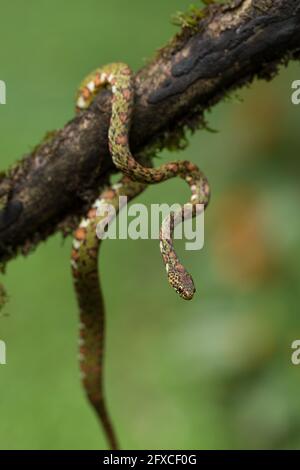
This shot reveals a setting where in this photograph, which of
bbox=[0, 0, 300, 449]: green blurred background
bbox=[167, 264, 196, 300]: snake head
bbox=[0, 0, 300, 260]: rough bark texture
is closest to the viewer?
bbox=[0, 0, 300, 260]: rough bark texture

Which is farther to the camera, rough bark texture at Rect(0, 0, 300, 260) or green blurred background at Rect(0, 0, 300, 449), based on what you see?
green blurred background at Rect(0, 0, 300, 449)

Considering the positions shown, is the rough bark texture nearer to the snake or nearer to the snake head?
the snake

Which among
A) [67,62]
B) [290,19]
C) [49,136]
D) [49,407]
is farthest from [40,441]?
[67,62]

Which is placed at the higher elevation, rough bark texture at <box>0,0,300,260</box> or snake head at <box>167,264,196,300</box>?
rough bark texture at <box>0,0,300,260</box>

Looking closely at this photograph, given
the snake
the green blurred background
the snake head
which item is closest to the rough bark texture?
the snake

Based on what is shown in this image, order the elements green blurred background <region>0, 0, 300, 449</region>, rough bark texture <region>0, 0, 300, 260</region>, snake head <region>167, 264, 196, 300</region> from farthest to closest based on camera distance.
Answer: green blurred background <region>0, 0, 300, 449</region>, snake head <region>167, 264, 196, 300</region>, rough bark texture <region>0, 0, 300, 260</region>

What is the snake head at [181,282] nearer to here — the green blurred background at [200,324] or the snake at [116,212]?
the snake at [116,212]

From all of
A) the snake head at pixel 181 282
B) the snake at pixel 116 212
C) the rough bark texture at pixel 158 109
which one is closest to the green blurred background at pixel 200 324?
the snake at pixel 116 212
